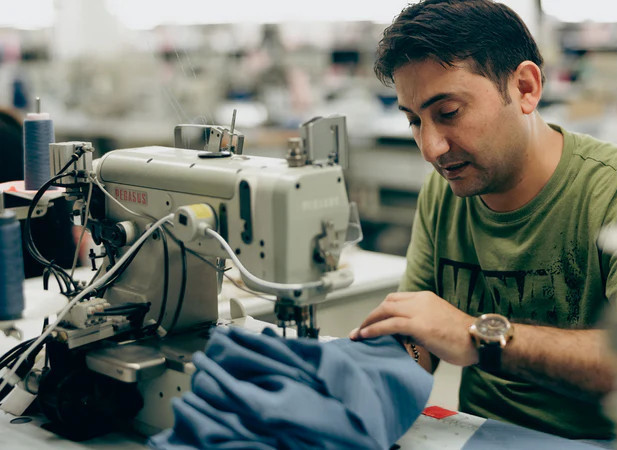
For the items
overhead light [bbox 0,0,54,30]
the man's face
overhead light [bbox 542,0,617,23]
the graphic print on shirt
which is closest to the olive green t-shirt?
the graphic print on shirt

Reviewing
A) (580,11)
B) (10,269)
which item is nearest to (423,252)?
(10,269)

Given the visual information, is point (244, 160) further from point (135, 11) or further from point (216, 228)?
point (135, 11)

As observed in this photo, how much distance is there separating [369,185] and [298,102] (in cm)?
79

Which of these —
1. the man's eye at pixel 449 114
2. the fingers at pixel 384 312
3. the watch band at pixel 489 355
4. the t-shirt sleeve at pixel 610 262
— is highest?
the man's eye at pixel 449 114

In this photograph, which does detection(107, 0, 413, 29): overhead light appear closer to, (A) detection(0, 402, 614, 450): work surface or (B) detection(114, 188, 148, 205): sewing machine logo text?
(B) detection(114, 188, 148, 205): sewing machine logo text

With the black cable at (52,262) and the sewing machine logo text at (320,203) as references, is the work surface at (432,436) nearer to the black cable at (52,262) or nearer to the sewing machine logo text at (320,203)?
the black cable at (52,262)

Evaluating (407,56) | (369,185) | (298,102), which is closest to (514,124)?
(407,56)

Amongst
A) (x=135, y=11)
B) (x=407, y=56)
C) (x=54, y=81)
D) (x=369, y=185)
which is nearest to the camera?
(x=407, y=56)

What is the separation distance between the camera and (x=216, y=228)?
3.82 ft

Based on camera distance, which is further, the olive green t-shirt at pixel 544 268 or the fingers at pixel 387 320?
the olive green t-shirt at pixel 544 268

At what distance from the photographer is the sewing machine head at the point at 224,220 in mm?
1086

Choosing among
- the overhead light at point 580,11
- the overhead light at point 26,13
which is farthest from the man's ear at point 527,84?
the overhead light at point 26,13

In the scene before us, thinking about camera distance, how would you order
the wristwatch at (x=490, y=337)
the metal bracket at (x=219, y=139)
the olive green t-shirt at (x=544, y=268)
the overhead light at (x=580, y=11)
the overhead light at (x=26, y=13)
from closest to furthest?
the wristwatch at (x=490, y=337) → the metal bracket at (x=219, y=139) → the olive green t-shirt at (x=544, y=268) → the overhead light at (x=580, y=11) → the overhead light at (x=26, y=13)

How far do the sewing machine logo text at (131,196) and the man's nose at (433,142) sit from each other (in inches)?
20.6
